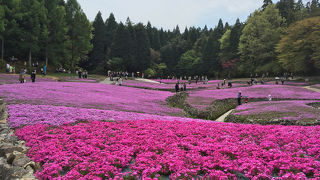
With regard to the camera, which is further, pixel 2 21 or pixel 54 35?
pixel 54 35

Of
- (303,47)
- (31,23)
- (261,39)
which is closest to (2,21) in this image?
(31,23)

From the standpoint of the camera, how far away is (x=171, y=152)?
8.83 meters

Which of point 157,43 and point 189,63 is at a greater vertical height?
point 157,43

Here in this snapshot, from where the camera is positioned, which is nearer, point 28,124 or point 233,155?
point 233,155

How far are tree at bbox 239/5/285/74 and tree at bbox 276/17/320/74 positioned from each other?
34.3 feet

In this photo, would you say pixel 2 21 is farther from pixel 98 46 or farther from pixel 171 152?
pixel 171 152

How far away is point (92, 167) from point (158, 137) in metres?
4.24

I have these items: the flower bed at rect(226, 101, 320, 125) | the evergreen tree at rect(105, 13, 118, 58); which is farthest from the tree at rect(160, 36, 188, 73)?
the flower bed at rect(226, 101, 320, 125)

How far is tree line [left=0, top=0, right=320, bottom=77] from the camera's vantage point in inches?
2291

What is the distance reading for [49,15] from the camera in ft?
209

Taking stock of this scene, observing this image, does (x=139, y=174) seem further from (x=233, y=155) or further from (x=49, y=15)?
(x=49, y=15)

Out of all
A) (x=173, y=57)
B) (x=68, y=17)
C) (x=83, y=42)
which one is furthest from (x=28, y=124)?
(x=173, y=57)

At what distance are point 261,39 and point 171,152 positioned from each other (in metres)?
77.4

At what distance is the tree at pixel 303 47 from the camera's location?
56.2 m
